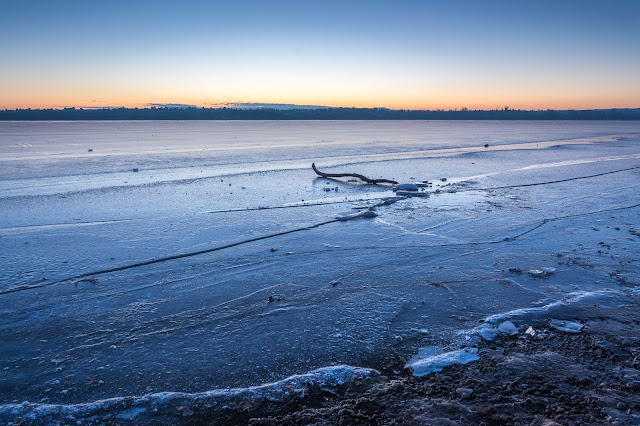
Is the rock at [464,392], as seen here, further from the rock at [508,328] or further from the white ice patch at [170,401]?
the rock at [508,328]

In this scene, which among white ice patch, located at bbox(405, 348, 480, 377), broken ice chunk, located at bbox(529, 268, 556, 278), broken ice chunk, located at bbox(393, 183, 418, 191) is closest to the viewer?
white ice patch, located at bbox(405, 348, 480, 377)

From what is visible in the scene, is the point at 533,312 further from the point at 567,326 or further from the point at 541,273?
the point at 541,273

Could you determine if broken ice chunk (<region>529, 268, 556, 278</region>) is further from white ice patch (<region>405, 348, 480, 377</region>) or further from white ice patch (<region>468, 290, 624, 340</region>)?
white ice patch (<region>405, 348, 480, 377</region>)

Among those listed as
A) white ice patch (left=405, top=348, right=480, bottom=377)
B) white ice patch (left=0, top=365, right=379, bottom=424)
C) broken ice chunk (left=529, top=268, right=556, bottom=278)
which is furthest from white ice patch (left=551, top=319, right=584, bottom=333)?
white ice patch (left=0, top=365, right=379, bottom=424)

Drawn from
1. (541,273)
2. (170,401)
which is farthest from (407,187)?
(170,401)

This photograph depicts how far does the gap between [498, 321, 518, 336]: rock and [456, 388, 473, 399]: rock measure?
1077mm

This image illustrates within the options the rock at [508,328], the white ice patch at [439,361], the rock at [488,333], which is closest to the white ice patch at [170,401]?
the white ice patch at [439,361]

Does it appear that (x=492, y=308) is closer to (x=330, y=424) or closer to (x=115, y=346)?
(x=330, y=424)

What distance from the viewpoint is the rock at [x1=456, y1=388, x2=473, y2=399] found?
2.94m

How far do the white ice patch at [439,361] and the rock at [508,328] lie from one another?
48 centimetres

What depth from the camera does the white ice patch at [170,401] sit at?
9.42 feet

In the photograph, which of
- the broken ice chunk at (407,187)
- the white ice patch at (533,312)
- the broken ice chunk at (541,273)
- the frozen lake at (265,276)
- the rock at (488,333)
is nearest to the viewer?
the frozen lake at (265,276)

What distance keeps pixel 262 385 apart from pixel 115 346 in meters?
1.43

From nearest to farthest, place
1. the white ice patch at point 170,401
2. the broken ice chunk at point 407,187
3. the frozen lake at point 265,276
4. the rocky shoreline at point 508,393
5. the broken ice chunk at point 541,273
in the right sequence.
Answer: the rocky shoreline at point 508,393, the white ice patch at point 170,401, the frozen lake at point 265,276, the broken ice chunk at point 541,273, the broken ice chunk at point 407,187
